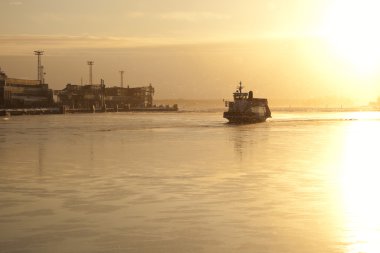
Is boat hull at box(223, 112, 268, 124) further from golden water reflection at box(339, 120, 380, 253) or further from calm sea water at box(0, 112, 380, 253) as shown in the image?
calm sea water at box(0, 112, 380, 253)

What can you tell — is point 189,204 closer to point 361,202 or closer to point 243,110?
point 361,202

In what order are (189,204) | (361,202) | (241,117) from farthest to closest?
1. (241,117)
2. (361,202)
3. (189,204)

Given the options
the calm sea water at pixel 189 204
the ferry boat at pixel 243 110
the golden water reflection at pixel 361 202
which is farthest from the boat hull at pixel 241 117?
the calm sea water at pixel 189 204

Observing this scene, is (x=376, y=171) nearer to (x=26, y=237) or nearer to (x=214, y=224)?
(x=214, y=224)

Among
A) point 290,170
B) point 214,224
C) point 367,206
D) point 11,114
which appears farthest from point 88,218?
point 11,114

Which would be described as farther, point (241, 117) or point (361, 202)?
point (241, 117)

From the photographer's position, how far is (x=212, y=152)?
50750mm

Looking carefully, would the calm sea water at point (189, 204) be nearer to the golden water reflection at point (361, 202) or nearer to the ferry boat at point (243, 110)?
the golden water reflection at point (361, 202)

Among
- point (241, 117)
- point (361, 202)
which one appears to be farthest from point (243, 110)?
point (361, 202)

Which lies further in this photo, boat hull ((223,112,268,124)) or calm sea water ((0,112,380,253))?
boat hull ((223,112,268,124))

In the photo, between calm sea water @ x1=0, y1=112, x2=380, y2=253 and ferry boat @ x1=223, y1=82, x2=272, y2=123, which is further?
ferry boat @ x1=223, y1=82, x2=272, y2=123

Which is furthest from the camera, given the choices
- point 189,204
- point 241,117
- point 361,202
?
point 241,117

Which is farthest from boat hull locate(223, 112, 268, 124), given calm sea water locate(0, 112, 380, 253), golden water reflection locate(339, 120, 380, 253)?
calm sea water locate(0, 112, 380, 253)

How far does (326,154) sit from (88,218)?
32.3 m
